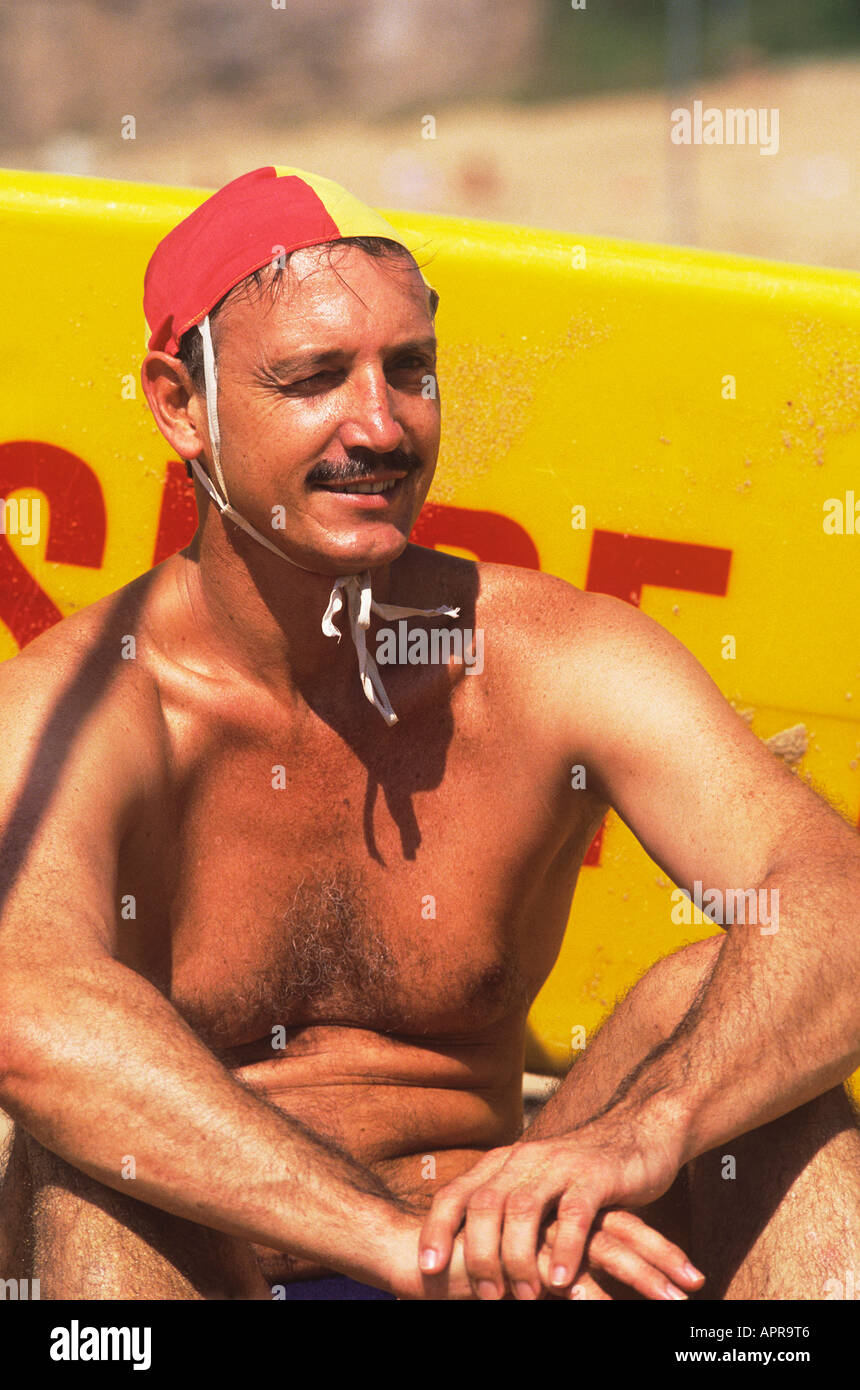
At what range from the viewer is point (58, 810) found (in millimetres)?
2197

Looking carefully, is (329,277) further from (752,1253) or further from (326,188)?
(752,1253)

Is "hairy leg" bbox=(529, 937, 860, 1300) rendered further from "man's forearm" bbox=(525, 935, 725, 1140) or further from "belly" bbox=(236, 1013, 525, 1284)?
"belly" bbox=(236, 1013, 525, 1284)

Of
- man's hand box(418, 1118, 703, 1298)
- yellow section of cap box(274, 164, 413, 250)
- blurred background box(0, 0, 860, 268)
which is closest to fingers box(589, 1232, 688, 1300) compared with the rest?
man's hand box(418, 1118, 703, 1298)

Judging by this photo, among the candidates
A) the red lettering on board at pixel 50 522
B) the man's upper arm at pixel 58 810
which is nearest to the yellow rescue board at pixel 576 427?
the red lettering on board at pixel 50 522

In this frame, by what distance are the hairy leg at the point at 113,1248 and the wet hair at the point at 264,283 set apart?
46.5 inches

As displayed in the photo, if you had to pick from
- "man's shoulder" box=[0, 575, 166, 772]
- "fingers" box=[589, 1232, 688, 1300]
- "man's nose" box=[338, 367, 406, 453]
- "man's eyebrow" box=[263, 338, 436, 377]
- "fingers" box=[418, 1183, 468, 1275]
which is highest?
"man's eyebrow" box=[263, 338, 436, 377]

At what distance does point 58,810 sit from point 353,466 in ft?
2.11

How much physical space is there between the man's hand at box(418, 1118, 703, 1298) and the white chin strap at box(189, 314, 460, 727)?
727 millimetres

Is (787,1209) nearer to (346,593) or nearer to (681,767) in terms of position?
(681,767)

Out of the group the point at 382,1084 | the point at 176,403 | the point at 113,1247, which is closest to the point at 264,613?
the point at 176,403

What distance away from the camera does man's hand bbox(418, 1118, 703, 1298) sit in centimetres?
193

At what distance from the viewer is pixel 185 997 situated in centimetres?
248

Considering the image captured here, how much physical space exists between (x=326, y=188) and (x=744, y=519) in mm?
1288

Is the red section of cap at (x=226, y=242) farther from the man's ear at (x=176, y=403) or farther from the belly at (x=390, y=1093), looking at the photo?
the belly at (x=390, y=1093)
